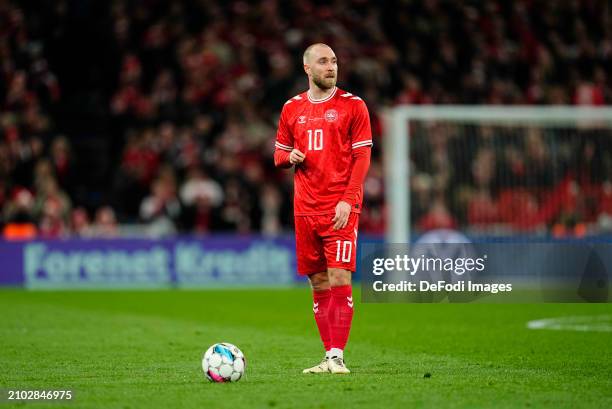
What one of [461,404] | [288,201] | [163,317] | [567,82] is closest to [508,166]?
[288,201]

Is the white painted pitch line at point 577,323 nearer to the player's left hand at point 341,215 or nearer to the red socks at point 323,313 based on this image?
the red socks at point 323,313

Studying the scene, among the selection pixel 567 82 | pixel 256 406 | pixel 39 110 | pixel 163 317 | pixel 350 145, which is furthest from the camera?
pixel 567 82

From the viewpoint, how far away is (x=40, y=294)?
742 inches

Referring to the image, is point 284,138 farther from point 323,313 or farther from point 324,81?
point 323,313

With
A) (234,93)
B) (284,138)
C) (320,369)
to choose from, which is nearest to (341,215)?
(284,138)

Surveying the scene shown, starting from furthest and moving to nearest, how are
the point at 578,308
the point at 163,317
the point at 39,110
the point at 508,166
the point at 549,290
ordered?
1. the point at 39,110
2. the point at 508,166
3. the point at 549,290
4. the point at 578,308
5. the point at 163,317

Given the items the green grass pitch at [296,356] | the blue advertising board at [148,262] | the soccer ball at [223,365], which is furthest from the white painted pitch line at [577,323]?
the blue advertising board at [148,262]

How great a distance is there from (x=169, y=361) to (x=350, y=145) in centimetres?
240

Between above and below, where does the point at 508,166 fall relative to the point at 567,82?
below

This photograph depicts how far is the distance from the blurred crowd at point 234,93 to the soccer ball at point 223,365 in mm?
12529

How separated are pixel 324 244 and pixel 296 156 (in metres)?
0.69

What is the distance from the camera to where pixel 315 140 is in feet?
27.5

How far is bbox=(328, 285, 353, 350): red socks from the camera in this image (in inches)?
322

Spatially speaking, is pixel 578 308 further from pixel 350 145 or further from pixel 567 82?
pixel 567 82
